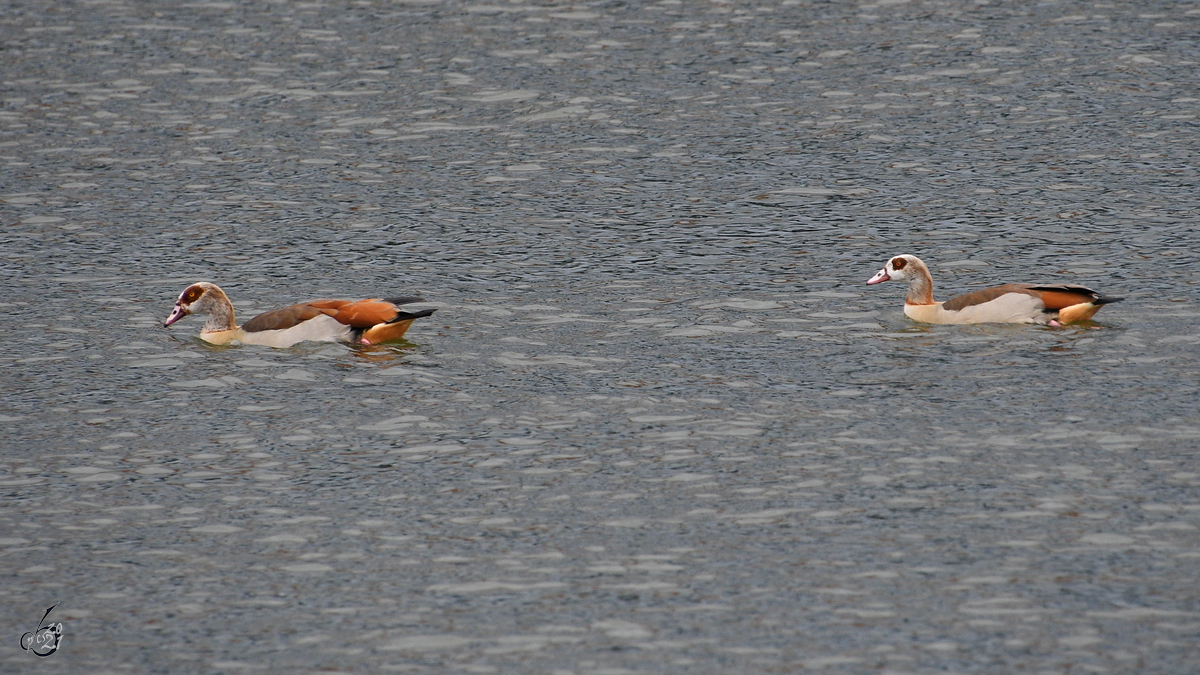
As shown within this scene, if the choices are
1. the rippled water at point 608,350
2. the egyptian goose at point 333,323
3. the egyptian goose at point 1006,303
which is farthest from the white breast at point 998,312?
the egyptian goose at point 333,323

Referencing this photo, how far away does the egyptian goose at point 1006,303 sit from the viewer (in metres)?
16.2

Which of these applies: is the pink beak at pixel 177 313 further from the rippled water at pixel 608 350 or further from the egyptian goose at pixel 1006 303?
the egyptian goose at pixel 1006 303

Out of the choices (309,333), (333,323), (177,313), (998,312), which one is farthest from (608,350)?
(177,313)

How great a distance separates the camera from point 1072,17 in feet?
97.0

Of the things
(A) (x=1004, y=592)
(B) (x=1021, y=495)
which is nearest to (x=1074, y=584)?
(A) (x=1004, y=592)

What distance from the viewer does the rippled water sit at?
10.5 m

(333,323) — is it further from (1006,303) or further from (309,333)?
(1006,303)

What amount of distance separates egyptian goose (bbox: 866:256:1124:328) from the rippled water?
173 millimetres

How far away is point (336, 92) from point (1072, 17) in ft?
45.5

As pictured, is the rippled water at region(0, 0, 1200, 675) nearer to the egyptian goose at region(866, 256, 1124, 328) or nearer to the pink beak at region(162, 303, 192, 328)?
the egyptian goose at region(866, 256, 1124, 328)

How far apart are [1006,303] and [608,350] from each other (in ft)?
14.0

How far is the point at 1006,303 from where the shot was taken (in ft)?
54.2

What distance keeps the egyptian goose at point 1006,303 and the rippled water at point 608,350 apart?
0.17m

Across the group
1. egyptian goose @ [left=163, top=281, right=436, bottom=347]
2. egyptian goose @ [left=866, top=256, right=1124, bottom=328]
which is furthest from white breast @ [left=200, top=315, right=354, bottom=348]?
egyptian goose @ [left=866, top=256, right=1124, bottom=328]
